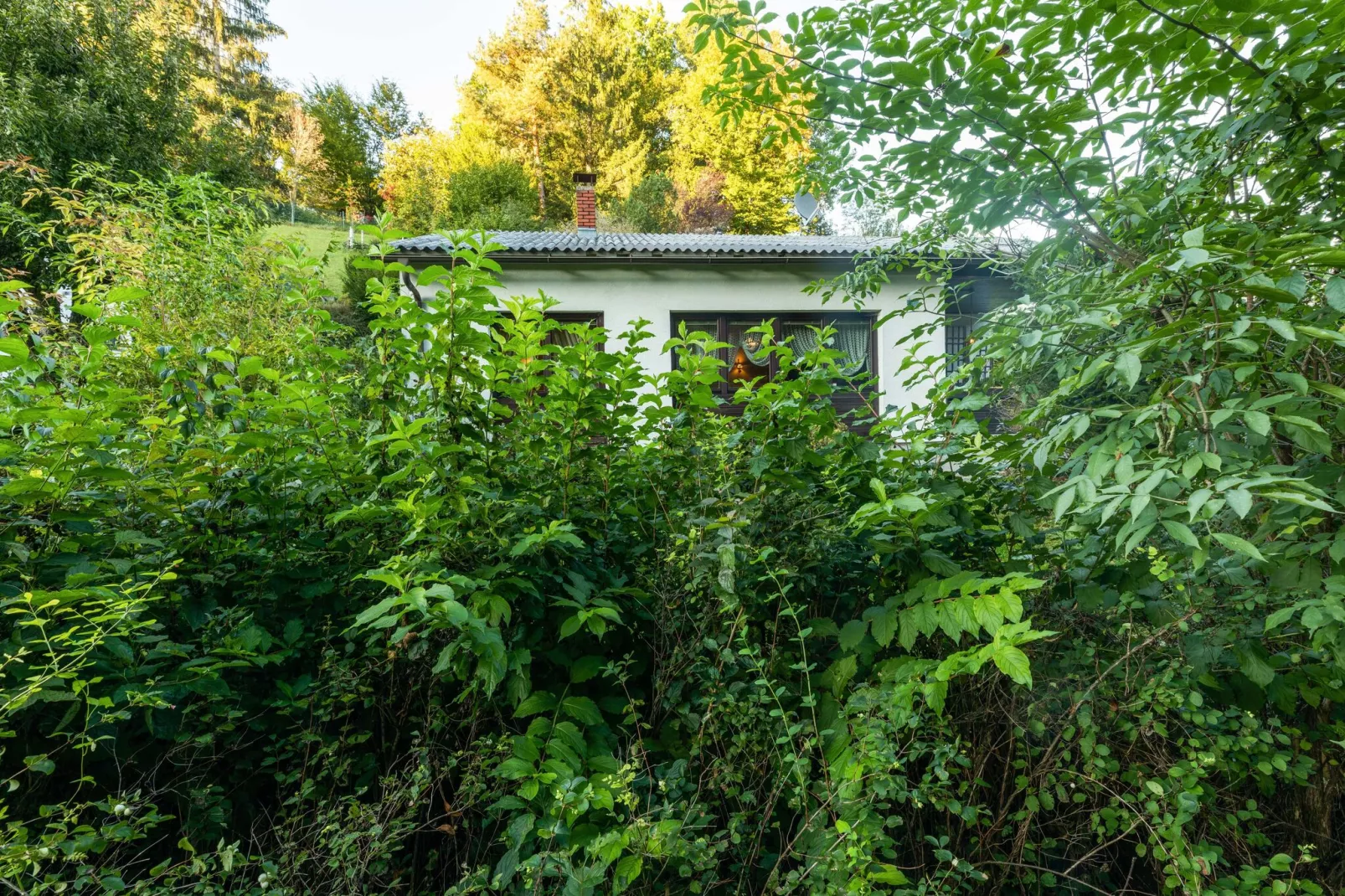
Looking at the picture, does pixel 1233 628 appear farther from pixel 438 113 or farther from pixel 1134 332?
pixel 438 113

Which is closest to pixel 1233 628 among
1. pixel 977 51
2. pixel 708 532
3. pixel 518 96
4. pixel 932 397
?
pixel 932 397

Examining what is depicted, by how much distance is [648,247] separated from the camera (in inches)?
340

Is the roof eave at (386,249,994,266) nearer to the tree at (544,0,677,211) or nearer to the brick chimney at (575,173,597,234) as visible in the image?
the brick chimney at (575,173,597,234)

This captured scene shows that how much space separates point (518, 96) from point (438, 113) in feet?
19.0

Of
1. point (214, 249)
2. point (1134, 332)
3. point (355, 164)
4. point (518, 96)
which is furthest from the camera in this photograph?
point (355, 164)

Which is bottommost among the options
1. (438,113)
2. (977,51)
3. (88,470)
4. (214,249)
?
(88,470)

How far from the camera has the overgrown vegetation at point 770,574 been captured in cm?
123

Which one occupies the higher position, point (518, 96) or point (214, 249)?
point (518, 96)

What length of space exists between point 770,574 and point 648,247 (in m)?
7.89

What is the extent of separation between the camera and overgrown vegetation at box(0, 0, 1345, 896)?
1227mm

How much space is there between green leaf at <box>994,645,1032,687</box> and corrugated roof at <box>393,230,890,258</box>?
7.59 metres

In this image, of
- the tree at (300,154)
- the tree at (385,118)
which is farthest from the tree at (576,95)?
the tree at (300,154)

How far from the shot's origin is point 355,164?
24.5 metres

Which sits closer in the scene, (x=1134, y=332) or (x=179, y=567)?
(x=1134, y=332)
